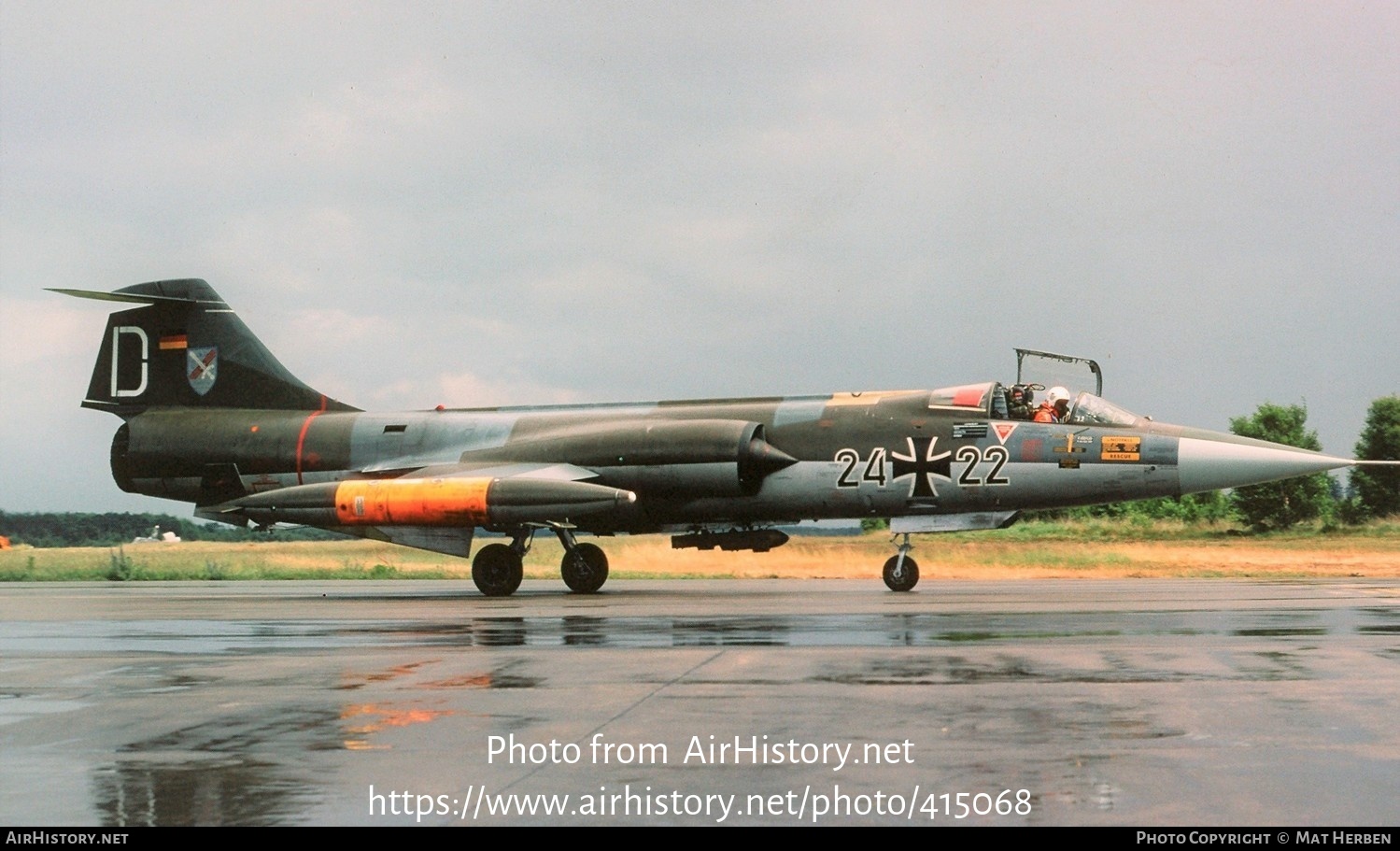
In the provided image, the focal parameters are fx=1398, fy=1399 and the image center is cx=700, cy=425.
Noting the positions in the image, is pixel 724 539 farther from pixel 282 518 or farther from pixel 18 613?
pixel 18 613

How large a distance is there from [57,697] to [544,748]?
4.09m

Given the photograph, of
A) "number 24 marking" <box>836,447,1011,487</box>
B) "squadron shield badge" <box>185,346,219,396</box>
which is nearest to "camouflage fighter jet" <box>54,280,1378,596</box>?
"number 24 marking" <box>836,447,1011,487</box>

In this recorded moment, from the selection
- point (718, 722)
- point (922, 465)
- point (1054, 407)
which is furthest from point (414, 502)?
point (718, 722)

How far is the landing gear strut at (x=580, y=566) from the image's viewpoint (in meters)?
23.5

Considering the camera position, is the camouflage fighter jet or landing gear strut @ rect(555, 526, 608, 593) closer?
the camouflage fighter jet

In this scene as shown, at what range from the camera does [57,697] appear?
9047 mm

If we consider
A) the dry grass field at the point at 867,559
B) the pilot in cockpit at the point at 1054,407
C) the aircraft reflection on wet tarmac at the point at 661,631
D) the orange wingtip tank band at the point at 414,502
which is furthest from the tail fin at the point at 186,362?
the pilot in cockpit at the point at 1054,407

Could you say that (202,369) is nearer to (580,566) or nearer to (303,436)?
(303,436)

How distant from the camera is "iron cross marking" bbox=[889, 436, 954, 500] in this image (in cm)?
2231

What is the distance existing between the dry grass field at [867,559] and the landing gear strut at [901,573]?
22.1 ft

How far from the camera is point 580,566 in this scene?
23.5m

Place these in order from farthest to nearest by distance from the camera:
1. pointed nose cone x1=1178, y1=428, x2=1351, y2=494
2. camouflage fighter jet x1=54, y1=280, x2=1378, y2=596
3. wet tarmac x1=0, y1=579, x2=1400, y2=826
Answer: camouflage fighter jet x1=54, y1=280, x2=1378, y2=596 → pointed nose cone x1=1178, y1=428, x2=1351, y2=494 → wet tarmac x1=0, y1=579, x2=1400, y2=826

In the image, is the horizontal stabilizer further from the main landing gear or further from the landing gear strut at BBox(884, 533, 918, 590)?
the landing gear strut at BBox(884, 533, 918, 590)

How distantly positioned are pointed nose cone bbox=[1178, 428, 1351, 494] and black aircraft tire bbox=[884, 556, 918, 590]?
4341mm
